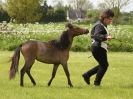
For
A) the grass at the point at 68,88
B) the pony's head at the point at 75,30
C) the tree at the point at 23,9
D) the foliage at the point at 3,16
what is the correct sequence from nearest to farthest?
the grass at the point at 68,88
the pony's head at the point at 75,30
the tree at the point at 23,9
the foliage at the point at 3,16

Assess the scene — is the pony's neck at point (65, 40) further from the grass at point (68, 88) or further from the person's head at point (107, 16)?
the grass at point (68, 88)

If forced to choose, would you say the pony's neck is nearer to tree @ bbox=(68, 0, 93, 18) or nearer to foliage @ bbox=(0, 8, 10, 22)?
foliage @ bbox=(0, 8, 10, 22)

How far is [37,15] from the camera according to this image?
56.8 m

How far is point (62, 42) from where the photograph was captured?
43.0 feet

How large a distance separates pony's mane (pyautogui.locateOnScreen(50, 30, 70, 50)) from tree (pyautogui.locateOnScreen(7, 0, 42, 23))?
1521 inches

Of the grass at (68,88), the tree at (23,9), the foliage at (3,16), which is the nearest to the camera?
the grass at (68,88)

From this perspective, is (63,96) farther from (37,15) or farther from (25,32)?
(37,15)

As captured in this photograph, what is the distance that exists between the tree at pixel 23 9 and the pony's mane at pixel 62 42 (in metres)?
38.6

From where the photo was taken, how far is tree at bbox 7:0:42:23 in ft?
170

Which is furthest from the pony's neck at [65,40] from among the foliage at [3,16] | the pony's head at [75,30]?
the foliage at [3,16]

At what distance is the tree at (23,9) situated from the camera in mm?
51812

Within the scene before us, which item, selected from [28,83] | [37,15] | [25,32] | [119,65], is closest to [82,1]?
[37,15]

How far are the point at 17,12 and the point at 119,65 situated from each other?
3329 cm

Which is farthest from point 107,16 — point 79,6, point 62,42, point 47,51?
point 79,6
